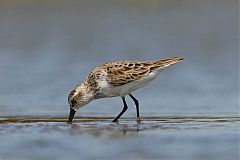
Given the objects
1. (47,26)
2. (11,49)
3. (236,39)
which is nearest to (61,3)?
(47,26)

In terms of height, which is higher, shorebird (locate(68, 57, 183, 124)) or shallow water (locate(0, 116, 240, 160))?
shorebird (locate(68, 57, 183, 124))

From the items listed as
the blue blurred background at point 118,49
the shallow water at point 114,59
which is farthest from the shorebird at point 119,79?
the blue blurred background at point 118,49

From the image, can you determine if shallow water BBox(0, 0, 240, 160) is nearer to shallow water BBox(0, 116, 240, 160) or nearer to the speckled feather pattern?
shallow water BBox(0, 116, 240, 160)

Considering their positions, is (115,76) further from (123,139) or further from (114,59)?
(114,59)

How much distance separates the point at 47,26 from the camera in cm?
1895

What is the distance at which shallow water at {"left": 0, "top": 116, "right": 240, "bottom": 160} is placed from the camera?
8.55 meters

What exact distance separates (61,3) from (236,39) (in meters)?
5.07

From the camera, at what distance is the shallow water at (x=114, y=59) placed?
29.8 feet

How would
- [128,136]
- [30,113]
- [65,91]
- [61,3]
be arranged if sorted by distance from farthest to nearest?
[61,3] → [65,91] → [30,113] → [128,136]

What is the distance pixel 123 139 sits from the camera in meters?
9.39

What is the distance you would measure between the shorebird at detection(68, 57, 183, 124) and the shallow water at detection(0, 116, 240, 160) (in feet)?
1.47

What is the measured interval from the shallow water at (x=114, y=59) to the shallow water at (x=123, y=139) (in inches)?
0.5

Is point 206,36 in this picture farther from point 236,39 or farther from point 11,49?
point 11,49

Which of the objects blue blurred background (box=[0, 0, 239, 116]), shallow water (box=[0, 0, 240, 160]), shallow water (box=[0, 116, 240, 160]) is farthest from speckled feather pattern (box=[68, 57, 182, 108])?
blue blurred background (box=[0, 0, 239, 116])
